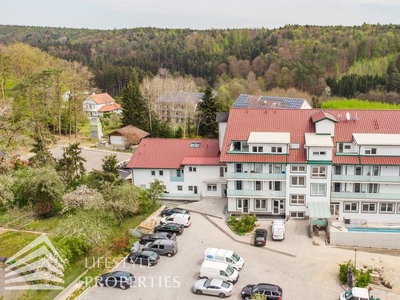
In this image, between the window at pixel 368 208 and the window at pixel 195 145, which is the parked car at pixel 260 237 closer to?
the window at pixel 368 208

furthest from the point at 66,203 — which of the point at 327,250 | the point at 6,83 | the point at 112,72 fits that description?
the point at 112,72

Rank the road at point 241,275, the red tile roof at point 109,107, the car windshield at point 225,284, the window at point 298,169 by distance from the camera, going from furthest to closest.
A: the red tile roof at point 109,107, the window at point 298,169, the road at point 241,275, the car windshield at point 225,284

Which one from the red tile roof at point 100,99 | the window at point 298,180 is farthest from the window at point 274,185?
the red tile roof at point 100,99

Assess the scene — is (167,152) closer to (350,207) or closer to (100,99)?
(350,207)

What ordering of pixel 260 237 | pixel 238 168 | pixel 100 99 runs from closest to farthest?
pixel 260 237
pixel 238 168
pixel 100 99

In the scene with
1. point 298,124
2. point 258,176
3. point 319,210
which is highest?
point 298,124

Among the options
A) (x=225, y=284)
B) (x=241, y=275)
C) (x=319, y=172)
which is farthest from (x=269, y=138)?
(x=225, y=284)

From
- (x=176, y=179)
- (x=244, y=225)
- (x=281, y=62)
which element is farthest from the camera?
(x=281, y=62)
